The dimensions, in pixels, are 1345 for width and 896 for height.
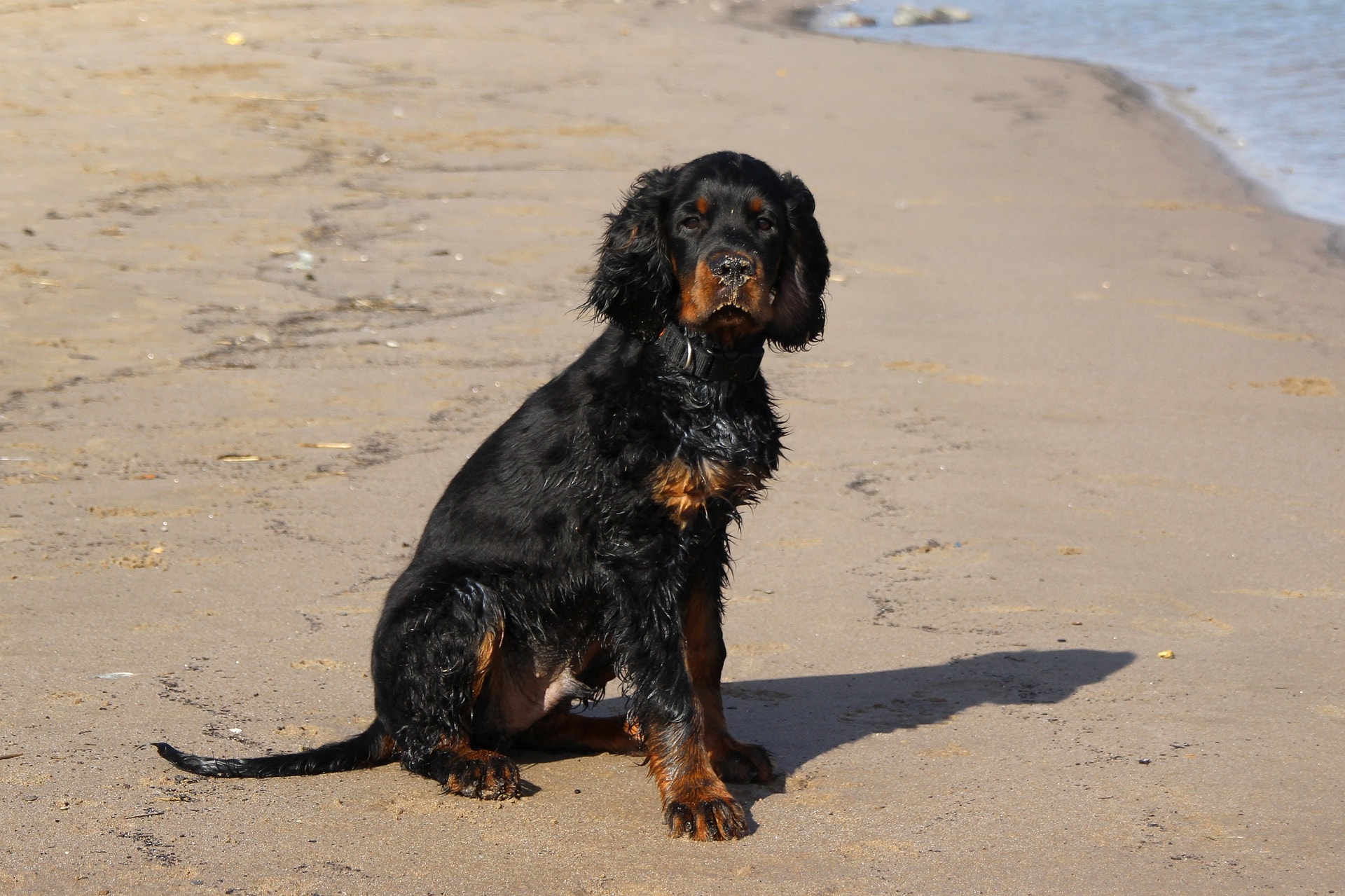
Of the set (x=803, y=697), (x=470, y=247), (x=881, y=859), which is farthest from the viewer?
(x=470, y=247)

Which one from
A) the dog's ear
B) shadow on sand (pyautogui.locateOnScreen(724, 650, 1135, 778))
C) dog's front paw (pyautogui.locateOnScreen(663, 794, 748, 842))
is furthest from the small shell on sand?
dog's front paw (pyautogui.locateOnScreen(663, 794, 748, 842))

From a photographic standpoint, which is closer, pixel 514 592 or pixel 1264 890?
pixel 1264 890

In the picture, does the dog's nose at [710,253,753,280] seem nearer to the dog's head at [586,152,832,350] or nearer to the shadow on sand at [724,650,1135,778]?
the dog's head at [586,152,832,350]

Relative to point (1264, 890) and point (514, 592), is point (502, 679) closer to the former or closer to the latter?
A: point (514, 592)

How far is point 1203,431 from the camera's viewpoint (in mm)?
6633

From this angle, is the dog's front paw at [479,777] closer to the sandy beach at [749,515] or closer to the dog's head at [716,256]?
the sandy beach at [749,515]

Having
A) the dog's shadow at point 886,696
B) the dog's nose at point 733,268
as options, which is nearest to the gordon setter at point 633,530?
the dog's nose at point 733,268

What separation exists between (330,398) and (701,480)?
3.69 m

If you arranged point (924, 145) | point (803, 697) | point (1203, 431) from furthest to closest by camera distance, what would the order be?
point (924, 145)
point (1203, 431)
point (803, 697)

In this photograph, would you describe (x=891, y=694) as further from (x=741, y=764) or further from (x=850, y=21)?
(x=850, y=21)

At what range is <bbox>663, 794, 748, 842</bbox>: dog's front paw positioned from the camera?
3.43 m

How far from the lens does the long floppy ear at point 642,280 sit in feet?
12.1

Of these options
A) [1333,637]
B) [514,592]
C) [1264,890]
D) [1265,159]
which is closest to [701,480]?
[514,592]

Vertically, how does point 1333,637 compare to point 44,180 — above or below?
below
